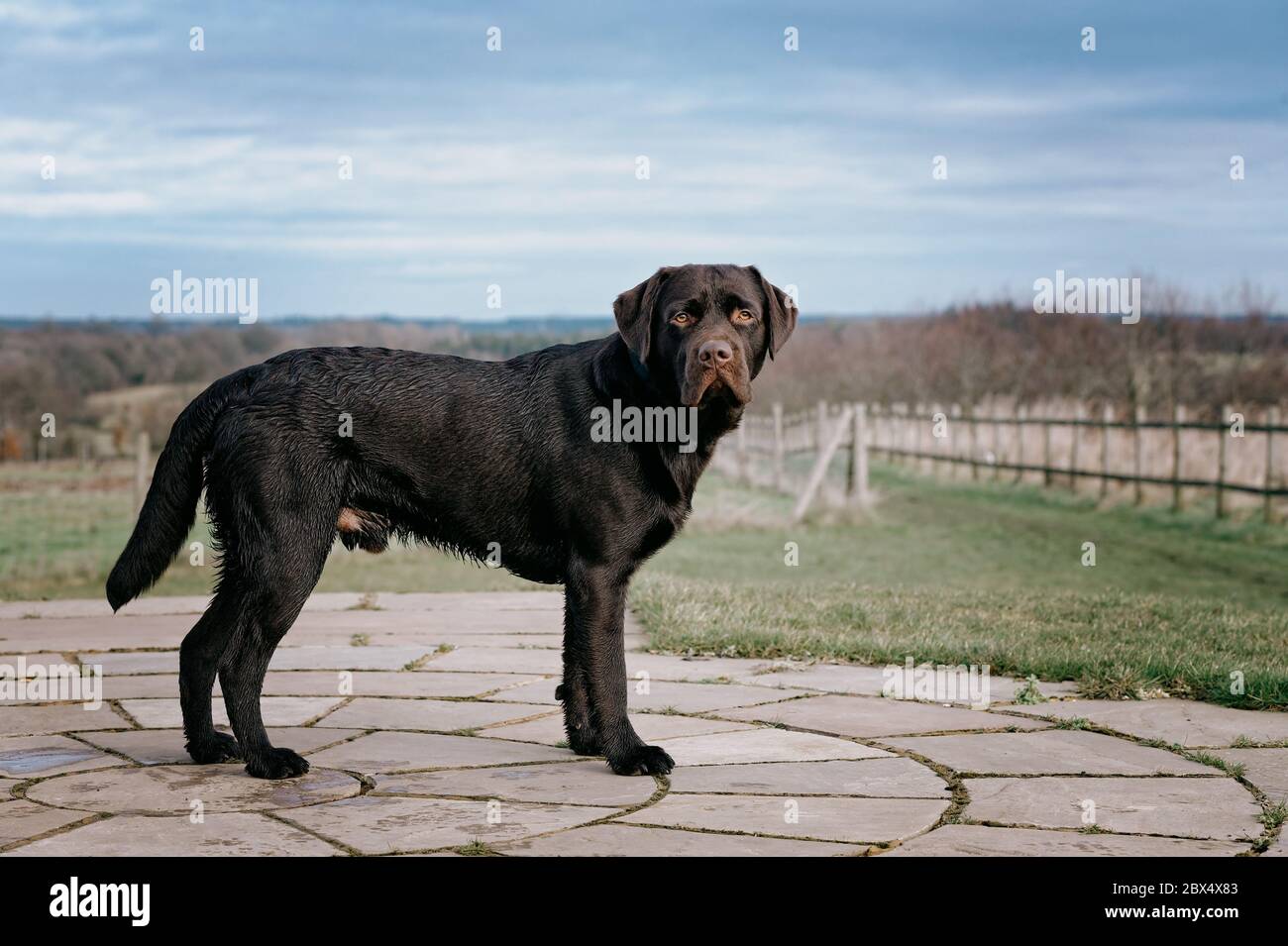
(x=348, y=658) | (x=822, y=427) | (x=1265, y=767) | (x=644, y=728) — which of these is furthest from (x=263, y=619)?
(x=822, y=427)

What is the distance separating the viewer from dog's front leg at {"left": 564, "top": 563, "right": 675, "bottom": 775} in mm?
4309

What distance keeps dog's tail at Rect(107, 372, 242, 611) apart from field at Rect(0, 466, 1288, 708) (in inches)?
111

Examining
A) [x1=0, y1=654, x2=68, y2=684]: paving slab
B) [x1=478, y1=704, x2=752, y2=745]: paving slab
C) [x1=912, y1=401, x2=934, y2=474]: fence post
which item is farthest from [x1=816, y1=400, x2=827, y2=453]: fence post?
[x1=478, y1=704, x2=752, y2=745]: paving slab

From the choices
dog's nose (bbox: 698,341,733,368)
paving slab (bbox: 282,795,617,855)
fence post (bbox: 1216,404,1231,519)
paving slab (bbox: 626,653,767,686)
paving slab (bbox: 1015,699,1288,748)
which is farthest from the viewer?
fence post (bbox: 1216,404,1231,519)

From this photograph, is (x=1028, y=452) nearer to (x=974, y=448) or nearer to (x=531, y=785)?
(x=974, y=448)

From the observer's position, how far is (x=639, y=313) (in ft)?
14.7

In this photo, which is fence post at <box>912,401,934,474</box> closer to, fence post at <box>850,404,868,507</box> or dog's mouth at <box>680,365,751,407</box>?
fence post at <box>850,404,868,507</box>

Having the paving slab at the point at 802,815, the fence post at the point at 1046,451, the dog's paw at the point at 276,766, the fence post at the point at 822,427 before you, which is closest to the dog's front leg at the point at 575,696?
the paving slab at the point at 802,815

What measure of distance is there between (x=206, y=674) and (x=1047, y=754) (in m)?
2.92

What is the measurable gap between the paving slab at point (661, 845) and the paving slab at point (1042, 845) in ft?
0.71

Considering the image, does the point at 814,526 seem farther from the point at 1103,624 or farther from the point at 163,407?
the point at 163,407

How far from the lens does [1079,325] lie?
37.9 meters

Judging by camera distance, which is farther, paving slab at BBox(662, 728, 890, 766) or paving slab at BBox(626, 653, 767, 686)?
paving slab at BBox(626, 653, 767, 686)

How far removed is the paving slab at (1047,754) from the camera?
4.32 metres
